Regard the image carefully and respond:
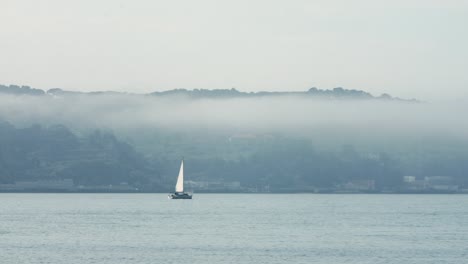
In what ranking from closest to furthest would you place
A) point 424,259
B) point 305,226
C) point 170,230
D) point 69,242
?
point 424,259 < point 69,242 < point 170,230 < point 305,226

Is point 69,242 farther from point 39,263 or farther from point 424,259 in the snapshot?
point 424,259

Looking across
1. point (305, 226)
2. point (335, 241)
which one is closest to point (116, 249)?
point (335, 241)

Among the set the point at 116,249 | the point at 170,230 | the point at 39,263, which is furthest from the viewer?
the point at 170,230

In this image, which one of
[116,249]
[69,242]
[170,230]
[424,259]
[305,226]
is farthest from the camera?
[305,226]

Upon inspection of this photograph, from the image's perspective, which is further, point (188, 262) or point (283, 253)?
point (283, 253)

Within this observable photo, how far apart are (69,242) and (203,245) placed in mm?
15488

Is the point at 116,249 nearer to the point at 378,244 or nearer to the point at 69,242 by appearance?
the point at 69,242

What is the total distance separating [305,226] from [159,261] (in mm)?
60922

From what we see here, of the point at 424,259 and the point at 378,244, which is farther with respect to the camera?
the point at 378,244

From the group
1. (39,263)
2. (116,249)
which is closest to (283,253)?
(116,249)

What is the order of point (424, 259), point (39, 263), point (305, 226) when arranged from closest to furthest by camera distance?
1. point (39, 263)
2. point (424, 259)
3. point (305, 226)

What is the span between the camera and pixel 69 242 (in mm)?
124188

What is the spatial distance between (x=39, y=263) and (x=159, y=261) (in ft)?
36.1

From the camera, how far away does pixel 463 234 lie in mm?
147250
